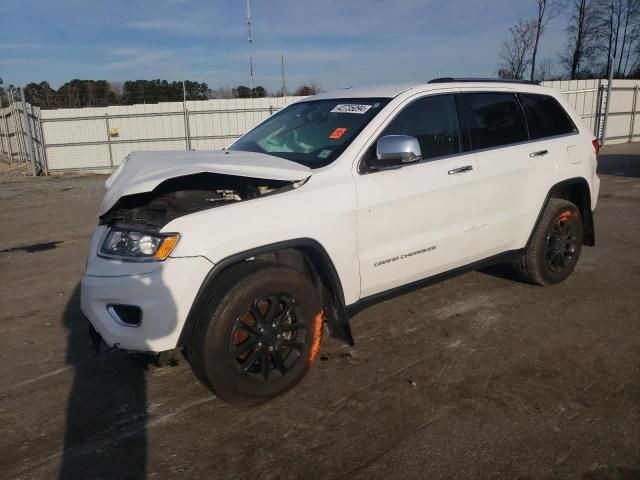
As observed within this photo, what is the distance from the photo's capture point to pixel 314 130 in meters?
3.96

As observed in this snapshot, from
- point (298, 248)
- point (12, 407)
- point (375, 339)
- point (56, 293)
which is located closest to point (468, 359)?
point (375, 339)

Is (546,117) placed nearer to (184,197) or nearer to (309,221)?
(309,221)

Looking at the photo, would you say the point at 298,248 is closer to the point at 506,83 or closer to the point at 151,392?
the point at 151,392

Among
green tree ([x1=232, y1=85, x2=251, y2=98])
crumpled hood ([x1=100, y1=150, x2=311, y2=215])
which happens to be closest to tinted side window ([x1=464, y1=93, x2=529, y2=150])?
crumpled hood ([x1=100, y1=150, x2=311, y2=215])

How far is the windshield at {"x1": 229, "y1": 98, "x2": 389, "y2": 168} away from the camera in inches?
143

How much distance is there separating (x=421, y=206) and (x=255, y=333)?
4.80ft

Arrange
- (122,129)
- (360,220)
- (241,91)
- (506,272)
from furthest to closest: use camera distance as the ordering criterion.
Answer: (241,91)
(122,129)
(506,272)
(360,220)

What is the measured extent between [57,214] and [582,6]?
31538 millimetres

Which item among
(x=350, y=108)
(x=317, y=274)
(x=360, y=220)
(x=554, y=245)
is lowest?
(x=554, y=245)

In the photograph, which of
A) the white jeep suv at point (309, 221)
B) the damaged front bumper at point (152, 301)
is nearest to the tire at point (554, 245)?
the white jeep suv at point (309, 221)

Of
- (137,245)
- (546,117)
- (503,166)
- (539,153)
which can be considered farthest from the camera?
(546,117)

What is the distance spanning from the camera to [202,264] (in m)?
2.87

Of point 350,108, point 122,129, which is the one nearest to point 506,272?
point 350,108

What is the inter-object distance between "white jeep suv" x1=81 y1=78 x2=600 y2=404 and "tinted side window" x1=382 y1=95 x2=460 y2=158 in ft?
0.04
